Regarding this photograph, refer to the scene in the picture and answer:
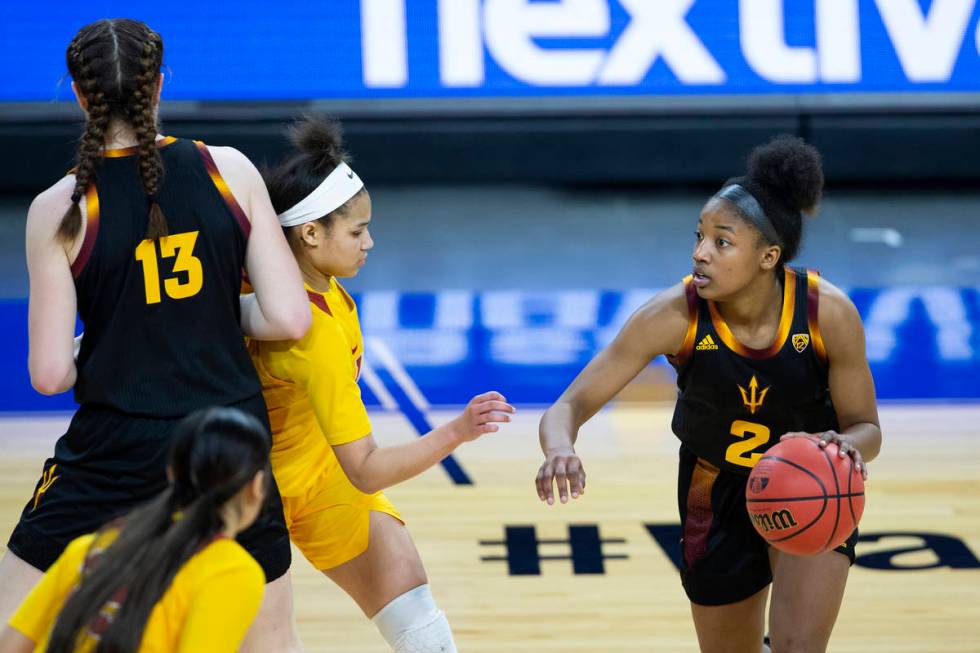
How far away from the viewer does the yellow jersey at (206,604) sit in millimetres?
2129

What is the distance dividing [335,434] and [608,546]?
2.28m

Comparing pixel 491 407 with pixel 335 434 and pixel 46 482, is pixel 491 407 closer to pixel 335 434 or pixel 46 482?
pixel 335 434

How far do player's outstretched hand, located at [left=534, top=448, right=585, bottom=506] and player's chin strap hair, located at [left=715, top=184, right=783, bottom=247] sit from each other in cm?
73

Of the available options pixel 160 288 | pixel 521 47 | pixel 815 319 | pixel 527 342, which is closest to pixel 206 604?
pixel 160 288

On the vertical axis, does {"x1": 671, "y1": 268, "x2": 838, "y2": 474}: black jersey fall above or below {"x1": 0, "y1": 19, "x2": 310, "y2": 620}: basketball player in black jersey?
below

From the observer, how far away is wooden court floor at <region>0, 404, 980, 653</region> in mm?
4172

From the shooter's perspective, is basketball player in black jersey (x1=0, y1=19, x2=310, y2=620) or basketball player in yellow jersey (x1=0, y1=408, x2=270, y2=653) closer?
basketball player in yellow jersey (x1=0, y1=408, x2=270, y2=653)

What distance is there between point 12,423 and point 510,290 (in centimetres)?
395

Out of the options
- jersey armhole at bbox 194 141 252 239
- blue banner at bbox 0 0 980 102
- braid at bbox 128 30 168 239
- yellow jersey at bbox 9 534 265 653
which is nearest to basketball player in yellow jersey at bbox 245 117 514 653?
jersey armhole at bbox 194 141 252 239

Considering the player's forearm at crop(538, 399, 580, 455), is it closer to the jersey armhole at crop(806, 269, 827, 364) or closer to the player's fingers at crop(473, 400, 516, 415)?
the player's fingers at crop(473, 400, 516, 415)

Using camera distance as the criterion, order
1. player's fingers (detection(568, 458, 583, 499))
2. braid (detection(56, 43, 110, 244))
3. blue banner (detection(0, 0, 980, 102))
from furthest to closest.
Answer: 1. blue banner (detection(0, 0, 980, 102))
2. player's fingers (detection(568, 458, 583, 499))
3. braid (detection(56, 43, 110, 244))

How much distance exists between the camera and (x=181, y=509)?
220cm

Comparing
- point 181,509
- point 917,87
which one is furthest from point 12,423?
point 917,87

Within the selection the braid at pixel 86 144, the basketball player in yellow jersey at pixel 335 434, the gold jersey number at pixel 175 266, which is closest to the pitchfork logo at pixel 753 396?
the basketball player in yellow jersey at pixel 335 434
